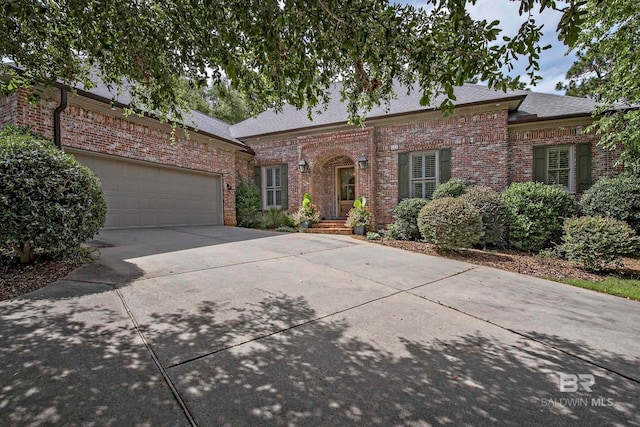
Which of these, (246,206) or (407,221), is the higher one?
(246,206)

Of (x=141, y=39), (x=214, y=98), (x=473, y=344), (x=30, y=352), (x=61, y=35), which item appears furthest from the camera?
(x=214, y=98)

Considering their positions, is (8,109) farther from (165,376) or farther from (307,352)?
(307,352)

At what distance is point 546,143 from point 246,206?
1062cm

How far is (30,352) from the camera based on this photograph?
2035 mm

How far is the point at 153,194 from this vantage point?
333 inches

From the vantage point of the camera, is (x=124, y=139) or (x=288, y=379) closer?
(x=288, y=379)

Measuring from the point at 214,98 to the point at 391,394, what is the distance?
23.5 meters

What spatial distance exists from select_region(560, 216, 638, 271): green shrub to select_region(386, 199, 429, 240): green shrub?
355 cm

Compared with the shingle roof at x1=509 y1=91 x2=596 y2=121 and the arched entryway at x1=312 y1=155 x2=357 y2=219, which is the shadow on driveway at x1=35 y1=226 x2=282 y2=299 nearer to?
the arched entryway at x1=312 y1=155 x2=357 y2=219

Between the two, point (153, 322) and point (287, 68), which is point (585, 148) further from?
point (153, 322)

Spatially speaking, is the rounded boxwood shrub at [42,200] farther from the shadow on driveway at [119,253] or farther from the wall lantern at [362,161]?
the wall lantern at [362,161]

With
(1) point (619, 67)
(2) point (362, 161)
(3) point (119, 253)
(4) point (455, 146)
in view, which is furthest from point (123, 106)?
(1) point (619, 67)

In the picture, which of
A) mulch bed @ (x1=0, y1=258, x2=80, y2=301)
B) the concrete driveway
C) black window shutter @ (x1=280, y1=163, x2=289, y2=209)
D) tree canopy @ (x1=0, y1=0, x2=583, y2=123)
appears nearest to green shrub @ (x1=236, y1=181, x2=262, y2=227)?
black window shutter @ (x1=280, y1=163, x2=289, y2=209)

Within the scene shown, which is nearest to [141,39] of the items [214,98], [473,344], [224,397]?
[224,397]
